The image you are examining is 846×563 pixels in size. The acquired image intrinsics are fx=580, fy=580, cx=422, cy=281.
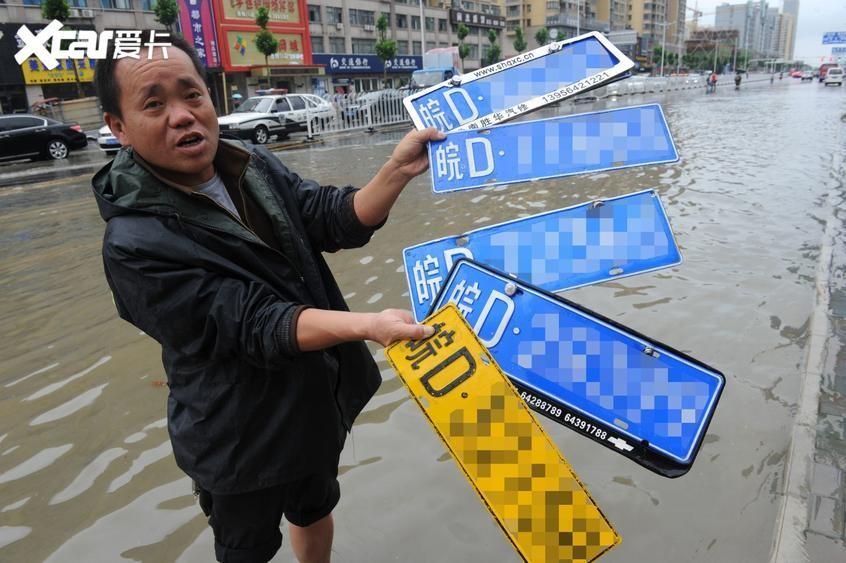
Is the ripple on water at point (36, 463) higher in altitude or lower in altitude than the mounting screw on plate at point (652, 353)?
lower

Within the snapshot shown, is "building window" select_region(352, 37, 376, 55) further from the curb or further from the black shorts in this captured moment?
the black shorts

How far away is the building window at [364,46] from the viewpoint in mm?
45781

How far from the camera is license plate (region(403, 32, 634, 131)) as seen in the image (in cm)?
177

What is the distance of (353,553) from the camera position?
7.72 ft

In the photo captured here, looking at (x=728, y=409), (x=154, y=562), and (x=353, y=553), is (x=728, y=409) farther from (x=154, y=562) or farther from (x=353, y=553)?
(x=154, y=562)

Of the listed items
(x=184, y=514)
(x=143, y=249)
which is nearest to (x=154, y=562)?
(x=184, y=514)

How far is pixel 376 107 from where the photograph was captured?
2198 cm

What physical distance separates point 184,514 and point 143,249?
1788 mm

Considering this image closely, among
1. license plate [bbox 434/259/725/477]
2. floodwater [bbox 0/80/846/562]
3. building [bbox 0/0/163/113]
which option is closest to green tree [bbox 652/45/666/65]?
building [bbox 0/0/163/113]

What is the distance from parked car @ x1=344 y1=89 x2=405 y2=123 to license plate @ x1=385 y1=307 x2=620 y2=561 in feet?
69.2

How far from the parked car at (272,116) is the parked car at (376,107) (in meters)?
1.78

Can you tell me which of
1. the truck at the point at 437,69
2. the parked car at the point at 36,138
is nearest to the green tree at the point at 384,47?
the truck at the point at 437,69

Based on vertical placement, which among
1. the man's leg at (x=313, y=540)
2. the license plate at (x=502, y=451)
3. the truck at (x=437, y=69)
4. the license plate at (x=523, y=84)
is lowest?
the man's leg at (x=313, y=540)

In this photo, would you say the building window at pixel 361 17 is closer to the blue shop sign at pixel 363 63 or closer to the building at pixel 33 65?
the blue shop sign at pixel 363 63
